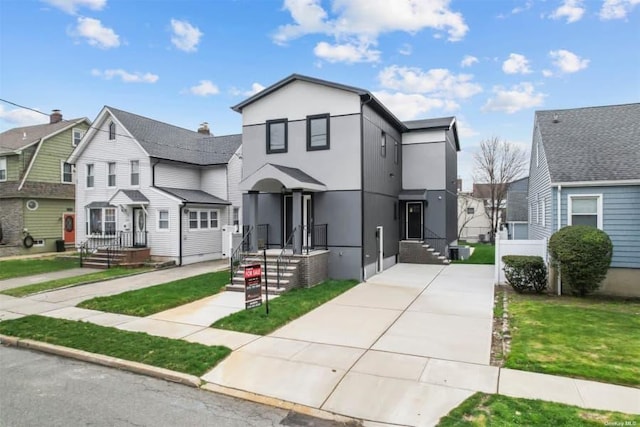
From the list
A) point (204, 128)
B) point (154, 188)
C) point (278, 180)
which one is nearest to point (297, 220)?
point (278, 180)

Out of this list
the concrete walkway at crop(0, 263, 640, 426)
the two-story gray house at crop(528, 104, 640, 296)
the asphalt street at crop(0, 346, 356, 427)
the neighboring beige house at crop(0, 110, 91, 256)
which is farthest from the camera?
Result: the neighboring beige house at crop(0, 110, 91, 256)

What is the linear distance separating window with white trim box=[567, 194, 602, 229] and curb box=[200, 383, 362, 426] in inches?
396

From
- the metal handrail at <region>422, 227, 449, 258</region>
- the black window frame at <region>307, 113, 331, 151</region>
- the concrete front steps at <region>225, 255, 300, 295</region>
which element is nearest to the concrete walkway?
the concrete front steps at <region>225, 255, 300, 295</region>

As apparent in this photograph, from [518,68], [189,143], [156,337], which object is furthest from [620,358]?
[189,143]

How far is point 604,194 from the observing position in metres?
10.8

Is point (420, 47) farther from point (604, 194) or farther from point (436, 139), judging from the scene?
point (604, 194)

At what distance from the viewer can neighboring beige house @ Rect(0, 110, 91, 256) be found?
872 inches

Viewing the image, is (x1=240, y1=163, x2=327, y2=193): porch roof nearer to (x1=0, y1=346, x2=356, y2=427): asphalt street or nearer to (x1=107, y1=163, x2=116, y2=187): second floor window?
(x1=0, y1=346, x2=356, y2=427): asphalt street

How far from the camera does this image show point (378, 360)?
5957 mm

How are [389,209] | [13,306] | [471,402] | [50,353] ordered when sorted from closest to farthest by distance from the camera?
[471,402], [50,353], [13,306], [389,209]

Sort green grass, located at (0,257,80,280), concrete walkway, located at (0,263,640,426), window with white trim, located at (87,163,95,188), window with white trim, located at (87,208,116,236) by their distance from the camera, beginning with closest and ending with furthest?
concrete walkway, located at (0,263,640,426), green grass, located at (0,257,80,280), window with white trim, located at (87,208,116,236), window with white trim, located at (87,163,95,188)

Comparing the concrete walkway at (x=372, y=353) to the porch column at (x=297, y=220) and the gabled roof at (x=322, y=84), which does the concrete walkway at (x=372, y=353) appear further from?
the gabled roof at (x=322, y=84)

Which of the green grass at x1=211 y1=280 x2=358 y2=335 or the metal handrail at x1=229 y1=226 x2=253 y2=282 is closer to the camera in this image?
the green grass at x1=211 y1=280 x2=358 y2=335

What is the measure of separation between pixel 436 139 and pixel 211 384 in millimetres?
16046
